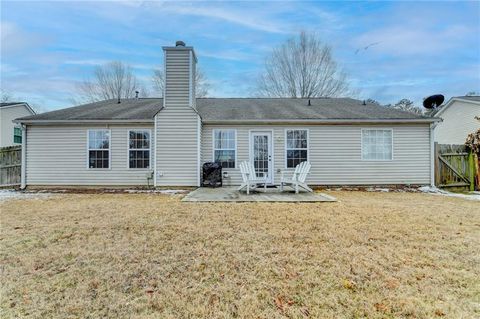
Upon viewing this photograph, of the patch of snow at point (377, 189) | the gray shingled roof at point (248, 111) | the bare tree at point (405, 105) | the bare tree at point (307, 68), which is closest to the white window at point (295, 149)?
the gray shingled roof at point (248, 111)

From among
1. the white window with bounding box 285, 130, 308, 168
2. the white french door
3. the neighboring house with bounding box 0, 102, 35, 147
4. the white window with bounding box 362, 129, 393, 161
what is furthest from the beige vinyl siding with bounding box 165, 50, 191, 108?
the neighboring house with bounding box 0, 102, 35, 147

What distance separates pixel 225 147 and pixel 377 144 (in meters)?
5.96

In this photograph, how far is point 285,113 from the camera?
1144 cm

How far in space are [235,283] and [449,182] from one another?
1178 centimetres

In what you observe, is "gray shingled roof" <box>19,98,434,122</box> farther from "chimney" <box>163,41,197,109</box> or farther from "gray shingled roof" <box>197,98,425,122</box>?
"chimney" <box>163,41,197,109</box>

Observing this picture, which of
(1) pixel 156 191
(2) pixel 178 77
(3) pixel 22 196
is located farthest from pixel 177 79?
(3) pixel 22 196

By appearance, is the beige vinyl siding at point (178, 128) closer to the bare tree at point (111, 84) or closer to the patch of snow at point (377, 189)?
the patch of snow at point (377, 189)

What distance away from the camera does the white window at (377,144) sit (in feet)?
36.3

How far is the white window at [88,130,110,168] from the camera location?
10891mm

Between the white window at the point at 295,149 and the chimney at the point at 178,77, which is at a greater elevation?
the chimney at the point at 178,77

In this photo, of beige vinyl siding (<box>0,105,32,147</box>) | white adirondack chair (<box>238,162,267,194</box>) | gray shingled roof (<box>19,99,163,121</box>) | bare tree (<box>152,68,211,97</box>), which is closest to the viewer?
white adirondack chair (<box>238,162,267,194</box>)

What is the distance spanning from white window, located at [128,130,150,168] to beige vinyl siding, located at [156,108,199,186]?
2.84 feet

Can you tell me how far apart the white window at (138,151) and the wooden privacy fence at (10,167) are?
466 cm

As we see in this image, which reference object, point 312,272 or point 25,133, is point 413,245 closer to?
point 312,272
